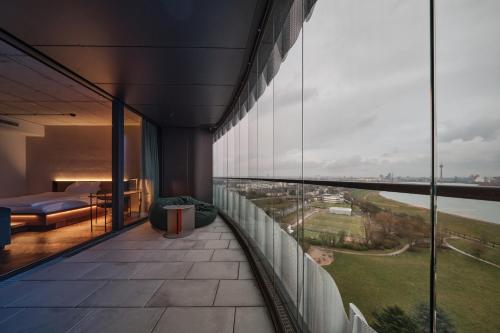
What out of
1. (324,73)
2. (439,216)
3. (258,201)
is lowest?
(258,201)

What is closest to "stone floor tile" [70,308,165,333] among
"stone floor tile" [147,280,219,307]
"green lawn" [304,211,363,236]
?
"stone floor tile" [147,280,219,307]

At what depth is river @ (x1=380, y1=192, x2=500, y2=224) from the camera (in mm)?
521

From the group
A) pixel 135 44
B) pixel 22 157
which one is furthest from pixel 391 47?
pixel 22 157

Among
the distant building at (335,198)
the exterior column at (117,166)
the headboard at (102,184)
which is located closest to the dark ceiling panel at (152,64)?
the exterior column at (117,166)

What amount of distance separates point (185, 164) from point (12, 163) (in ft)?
16.2

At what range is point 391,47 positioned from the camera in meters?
1.85

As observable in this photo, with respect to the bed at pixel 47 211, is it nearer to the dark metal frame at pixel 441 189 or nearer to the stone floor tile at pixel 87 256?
the stone floor tile at pixel 87 256

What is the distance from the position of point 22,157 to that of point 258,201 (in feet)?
25.6

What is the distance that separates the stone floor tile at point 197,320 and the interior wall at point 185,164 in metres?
4.85

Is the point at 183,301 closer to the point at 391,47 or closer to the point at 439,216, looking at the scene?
the point at 439,216

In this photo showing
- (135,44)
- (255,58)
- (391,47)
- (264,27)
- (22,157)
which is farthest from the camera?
(22,157)

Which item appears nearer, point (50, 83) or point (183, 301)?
point (183, 301)

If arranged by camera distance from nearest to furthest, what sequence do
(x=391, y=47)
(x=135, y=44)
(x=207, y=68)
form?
1. (x=391, y=47)
2. (x=135, y=44)
3. (x=207, y=68)

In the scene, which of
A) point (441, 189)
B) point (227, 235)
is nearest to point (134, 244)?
point (227, 235)
